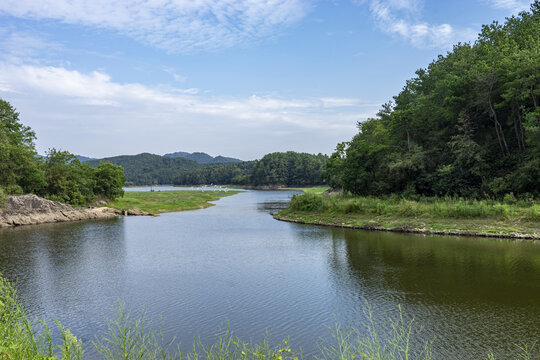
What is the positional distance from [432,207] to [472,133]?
1462cm

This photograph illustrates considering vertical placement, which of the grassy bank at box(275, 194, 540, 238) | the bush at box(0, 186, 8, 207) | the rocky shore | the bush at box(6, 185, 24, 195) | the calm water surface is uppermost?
the bush at box(6, 185, 24, 195)

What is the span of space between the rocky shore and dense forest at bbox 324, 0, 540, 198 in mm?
40233

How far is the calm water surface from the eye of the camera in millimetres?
13734

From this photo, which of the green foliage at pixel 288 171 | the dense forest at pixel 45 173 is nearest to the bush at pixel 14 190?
the dense forest at pixel 45 173

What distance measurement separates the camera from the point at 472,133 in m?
45.9

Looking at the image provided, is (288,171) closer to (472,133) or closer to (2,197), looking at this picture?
(472,133)

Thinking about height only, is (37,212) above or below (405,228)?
above

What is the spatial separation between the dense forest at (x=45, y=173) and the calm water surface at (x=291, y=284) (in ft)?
73.8

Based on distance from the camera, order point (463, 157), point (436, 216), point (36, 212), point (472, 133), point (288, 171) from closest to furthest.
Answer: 1. point (436, 216)
2. point (463, 157)
3. point (472, 133)
4. point (36, 212)
5. point (288, 171)

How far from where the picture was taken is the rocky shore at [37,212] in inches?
1844

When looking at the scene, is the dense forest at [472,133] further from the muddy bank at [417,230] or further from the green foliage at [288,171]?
the green foliage at [288,171]

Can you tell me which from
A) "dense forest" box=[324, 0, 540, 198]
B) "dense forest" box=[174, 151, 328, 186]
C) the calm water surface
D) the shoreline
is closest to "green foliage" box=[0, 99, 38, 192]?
the calm water surface

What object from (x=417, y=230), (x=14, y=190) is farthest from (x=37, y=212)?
(x=417, y=230)

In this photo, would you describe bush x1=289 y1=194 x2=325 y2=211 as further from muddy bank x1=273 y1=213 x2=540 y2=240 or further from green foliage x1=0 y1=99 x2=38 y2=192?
green foliage x1=0 y1=99 x2=38 y2=192
